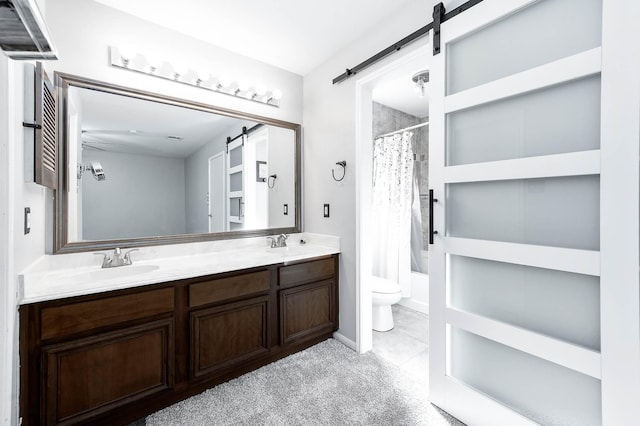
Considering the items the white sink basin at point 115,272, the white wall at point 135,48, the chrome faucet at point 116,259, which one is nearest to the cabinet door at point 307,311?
the white sink basin at point 115,272

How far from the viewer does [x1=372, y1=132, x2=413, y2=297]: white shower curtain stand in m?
3.13

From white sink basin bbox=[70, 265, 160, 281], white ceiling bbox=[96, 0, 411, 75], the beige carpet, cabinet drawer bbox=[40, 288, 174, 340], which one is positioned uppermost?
white ceiling bbox=[96, 0, 411, 75]

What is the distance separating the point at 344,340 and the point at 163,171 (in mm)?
2030

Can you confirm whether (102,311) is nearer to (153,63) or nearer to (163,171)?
(163,171)

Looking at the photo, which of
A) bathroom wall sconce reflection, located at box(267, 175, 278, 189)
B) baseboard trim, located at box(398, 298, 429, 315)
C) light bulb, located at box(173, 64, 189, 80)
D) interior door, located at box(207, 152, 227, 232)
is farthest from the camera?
baseboard trim, located at box(398, 298, 429, 315)

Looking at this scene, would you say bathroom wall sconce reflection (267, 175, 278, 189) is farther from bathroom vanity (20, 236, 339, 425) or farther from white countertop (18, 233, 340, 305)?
bathroom vanity (20, 236, 339, 425)

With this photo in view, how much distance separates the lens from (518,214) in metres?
1.33

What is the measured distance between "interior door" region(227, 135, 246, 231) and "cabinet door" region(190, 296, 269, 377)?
0.77m

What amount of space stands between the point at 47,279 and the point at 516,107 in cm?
256

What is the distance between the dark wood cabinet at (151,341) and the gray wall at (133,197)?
Answer: 644mm

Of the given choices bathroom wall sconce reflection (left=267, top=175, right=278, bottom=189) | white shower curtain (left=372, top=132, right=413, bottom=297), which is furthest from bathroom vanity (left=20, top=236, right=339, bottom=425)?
white shower curtain (left=372, top=132, right=413, bottom=297)

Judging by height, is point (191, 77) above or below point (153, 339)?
above

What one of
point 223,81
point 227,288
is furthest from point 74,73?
point 227,288

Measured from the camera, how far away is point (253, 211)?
2529 millimetres
